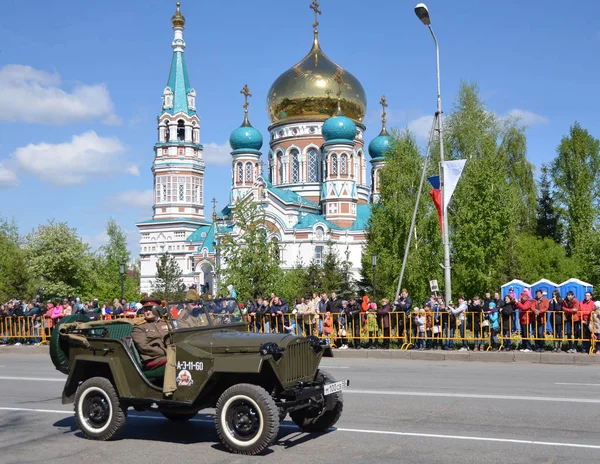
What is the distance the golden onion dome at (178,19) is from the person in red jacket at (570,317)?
235ft

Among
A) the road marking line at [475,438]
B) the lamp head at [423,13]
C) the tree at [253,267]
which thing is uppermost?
the lamp head at [423,13]

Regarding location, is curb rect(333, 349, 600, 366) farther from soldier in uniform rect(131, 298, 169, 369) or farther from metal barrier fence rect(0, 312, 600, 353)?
soldier in uniform rect(131, 298, 169, 369)

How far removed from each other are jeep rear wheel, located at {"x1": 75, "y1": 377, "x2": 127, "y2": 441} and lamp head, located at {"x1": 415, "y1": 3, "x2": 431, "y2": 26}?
1639 cm

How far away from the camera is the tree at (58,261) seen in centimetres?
5803

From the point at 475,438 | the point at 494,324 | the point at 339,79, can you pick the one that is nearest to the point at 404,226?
the point at 494,324

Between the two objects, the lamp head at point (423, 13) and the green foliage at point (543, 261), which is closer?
the lamp head at point (423, 13)

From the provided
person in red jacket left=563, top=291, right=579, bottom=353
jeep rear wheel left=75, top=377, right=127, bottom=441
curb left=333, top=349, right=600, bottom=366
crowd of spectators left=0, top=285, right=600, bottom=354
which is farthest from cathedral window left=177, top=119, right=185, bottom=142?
jeep rear wheel left=75, top=377, right=127, bottom=441

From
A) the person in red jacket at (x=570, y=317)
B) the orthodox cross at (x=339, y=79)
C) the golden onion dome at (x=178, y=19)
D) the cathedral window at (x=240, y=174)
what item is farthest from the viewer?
the golden onion dome at (x=178, y=19)

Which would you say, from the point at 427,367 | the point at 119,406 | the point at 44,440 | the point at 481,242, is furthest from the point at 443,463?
the point at 481,242

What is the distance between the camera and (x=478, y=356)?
59.5ft

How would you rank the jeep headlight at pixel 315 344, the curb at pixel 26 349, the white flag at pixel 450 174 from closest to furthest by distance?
the jeep headlight at pixel 315 344, the white flag at pixel 450 174, the curb at pixel 26 349

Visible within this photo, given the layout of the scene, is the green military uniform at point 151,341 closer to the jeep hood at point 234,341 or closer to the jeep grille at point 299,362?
the jeep hood at point 234,341

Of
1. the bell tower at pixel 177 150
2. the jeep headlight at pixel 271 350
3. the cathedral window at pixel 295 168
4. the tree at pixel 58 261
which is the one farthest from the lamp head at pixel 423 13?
the bell tower at pixel 177 150

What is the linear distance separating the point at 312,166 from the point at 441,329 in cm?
6039
